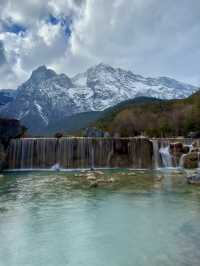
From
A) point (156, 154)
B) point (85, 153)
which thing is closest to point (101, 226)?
point (85, 153)

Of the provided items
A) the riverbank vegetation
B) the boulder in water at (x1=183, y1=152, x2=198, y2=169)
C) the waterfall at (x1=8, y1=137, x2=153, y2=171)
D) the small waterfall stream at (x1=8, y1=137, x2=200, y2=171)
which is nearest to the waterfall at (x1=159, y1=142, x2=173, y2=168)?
the small waterfall stream at (x1=8, y1=137, x2=200, y2=171)

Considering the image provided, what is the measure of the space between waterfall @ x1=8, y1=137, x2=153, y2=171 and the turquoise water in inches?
538

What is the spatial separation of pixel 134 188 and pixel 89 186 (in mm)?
2593

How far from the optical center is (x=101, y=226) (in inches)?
421

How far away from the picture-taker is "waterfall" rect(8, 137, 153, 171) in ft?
103

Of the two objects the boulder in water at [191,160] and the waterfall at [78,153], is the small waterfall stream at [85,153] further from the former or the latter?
the boulder in water at [191,160]

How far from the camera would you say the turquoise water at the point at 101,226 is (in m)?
8.00

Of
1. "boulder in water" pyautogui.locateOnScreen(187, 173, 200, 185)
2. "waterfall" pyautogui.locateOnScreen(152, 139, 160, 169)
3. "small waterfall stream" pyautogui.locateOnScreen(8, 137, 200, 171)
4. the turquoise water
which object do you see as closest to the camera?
the turquoise water

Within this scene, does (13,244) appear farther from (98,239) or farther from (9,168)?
(9,168)

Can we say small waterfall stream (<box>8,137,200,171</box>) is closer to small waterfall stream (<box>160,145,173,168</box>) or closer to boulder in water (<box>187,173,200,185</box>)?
small waterfall stream (<box>160,145,173,168</box>)

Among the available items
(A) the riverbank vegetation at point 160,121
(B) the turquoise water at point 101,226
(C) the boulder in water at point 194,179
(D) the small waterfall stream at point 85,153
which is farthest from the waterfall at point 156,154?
(A) the riverbank vegetation at point 160,121

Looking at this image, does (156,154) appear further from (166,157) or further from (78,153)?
(78,153)

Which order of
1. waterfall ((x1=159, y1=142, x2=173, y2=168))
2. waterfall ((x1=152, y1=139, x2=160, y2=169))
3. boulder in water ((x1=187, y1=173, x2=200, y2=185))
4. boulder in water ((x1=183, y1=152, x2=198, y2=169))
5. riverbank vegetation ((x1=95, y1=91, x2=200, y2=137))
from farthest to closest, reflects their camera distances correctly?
riverbank vegetation ((x1=95, y1=91, x2=200, y2=137)) → waterfall ((x1=152, y1=139, x2=160, y2=169)) → waterfall ((x1=159, y1=142, x2=173, y2=168)) → boulder in water ((x1=183, y1=152, x2=198, y2=169)) → boulder in water ((x1=187, y1=173, x2=200, y2=185))

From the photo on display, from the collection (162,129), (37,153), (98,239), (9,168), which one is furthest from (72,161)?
(162,129)
